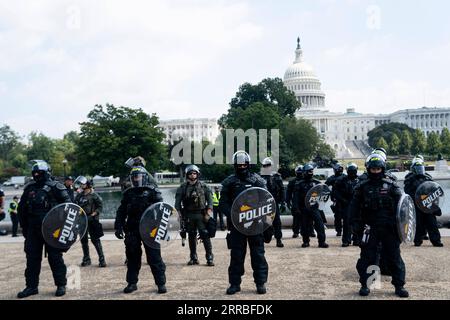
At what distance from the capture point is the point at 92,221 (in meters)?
11.5

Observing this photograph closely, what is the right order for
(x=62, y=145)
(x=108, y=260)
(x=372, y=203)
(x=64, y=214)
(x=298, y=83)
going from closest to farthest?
(x=372, y=203) < (x=64, y=214) < (x=108, y=260) < (x=62, y=145) < (x=298, y=83)

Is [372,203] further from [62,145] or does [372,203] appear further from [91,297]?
[62,145]

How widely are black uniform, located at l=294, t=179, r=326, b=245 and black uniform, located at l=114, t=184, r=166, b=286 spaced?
219 inches

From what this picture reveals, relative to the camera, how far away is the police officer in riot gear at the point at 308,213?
43.0ft

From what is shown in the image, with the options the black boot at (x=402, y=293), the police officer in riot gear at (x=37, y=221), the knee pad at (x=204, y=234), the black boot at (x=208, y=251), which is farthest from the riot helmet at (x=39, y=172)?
the black boot at (x=402, y=293)

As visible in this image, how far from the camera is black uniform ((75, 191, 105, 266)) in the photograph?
37.3 feet

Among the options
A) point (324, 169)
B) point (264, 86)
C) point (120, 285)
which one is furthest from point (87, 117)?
point (120, 285)

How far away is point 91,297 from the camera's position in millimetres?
8344

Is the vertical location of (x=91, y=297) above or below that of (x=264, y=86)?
below

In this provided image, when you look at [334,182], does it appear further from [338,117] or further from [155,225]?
[338,117]

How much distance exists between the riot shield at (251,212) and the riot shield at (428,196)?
541cm

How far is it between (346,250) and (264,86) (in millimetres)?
80585

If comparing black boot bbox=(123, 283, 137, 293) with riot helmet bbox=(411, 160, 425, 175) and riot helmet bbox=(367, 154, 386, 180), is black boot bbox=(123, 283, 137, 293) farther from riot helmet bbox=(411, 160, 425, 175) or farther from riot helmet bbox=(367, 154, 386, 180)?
riot helmet bbox=(411, 160, 425, 175)
